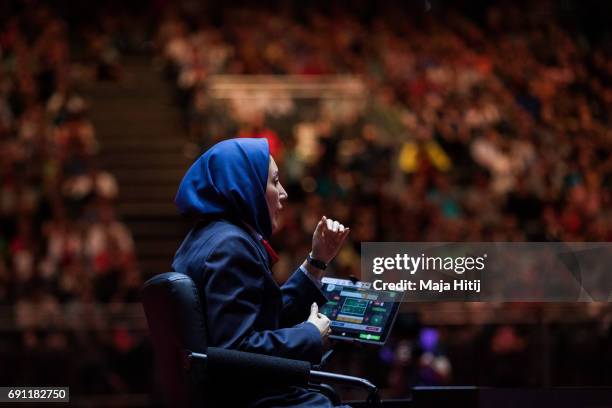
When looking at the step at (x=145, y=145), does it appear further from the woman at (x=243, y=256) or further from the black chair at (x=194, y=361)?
the black chair at (x=194, y=361)

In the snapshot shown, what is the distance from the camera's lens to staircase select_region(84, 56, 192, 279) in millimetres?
11188

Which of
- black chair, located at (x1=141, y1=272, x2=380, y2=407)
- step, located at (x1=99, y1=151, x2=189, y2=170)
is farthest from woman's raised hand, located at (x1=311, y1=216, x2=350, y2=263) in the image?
step, located at (x1=99, y1=151, x2=189, y2=170)

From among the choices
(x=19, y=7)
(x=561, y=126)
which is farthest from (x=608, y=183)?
(x=19, y=7)

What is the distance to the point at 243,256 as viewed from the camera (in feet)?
10.2

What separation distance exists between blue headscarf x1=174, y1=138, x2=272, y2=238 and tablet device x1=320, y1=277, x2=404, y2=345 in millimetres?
474

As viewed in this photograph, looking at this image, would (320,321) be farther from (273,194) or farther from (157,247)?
(157,247)

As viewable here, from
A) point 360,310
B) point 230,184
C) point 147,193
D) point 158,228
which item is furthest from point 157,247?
point 230,184

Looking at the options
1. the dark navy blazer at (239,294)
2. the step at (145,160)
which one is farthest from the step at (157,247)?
the dark navy blazer at (239,294)

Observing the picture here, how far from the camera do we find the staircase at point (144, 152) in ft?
36.7

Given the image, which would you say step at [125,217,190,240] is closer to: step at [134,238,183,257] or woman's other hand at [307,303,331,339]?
step at [134,238,183,257]

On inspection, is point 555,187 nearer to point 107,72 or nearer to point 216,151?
point 216,151

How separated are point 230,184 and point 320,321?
51cm

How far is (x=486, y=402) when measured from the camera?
13.2 feet

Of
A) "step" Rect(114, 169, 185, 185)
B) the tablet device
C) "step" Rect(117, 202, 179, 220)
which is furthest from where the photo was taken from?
"step" Rect(114, 169, 185, 185)
